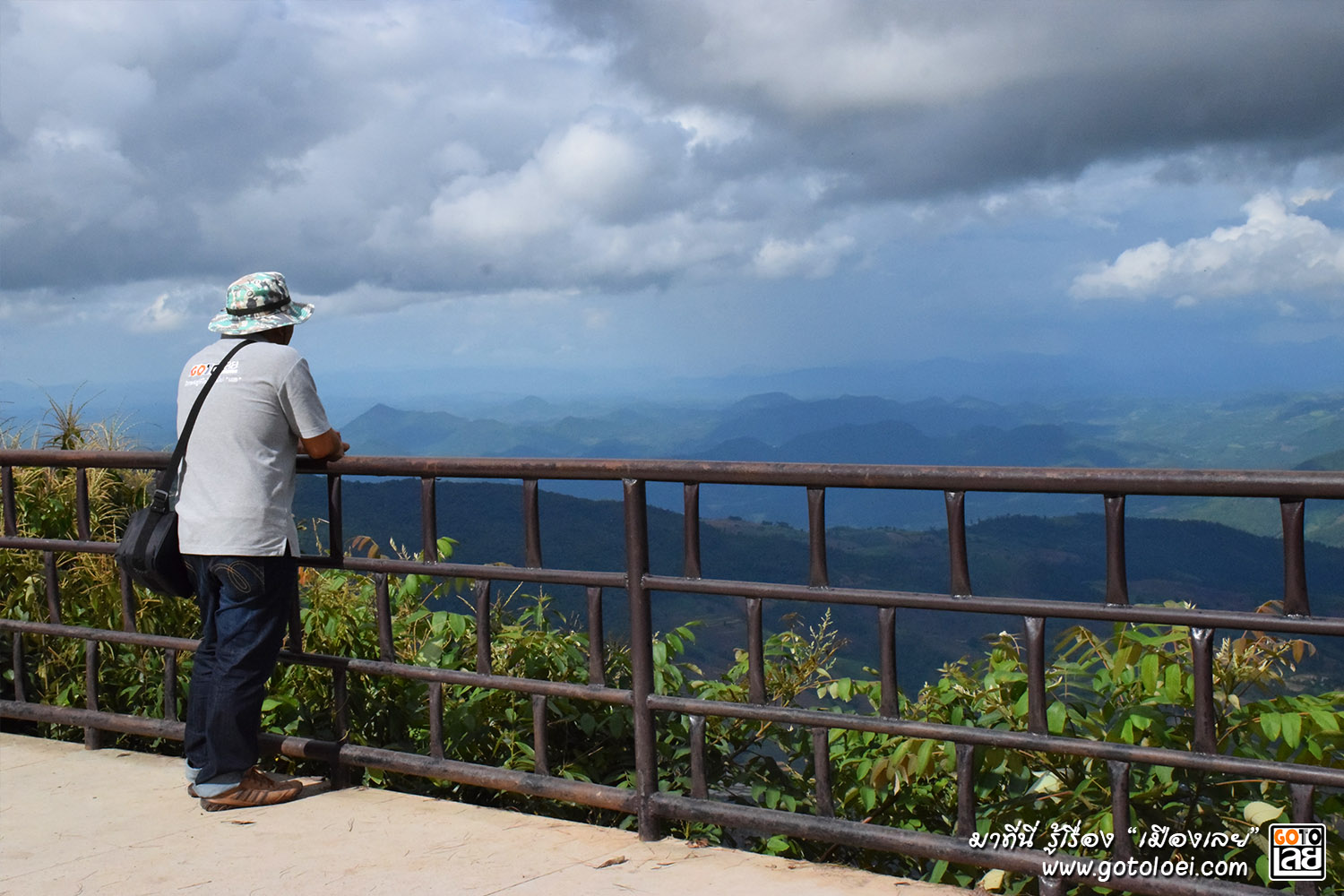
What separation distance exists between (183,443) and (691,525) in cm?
176

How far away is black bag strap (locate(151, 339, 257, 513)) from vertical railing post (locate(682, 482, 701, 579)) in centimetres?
160

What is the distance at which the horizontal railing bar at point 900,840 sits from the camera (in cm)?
272

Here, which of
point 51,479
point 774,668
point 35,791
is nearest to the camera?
point 35,791

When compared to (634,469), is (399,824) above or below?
below

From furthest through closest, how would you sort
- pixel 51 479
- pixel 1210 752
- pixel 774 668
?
1. pixel 51 479
2. pixel 774 668
3. pixel 1210 752

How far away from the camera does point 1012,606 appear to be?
2926mm

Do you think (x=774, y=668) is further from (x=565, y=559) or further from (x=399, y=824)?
(x=399, y=824)

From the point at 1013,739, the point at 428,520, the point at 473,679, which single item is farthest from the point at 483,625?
the point at 1013,739

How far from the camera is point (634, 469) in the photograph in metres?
3.43

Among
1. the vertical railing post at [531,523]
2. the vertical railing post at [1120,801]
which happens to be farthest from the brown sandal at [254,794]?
→ the vertical railing post at [1120,801]

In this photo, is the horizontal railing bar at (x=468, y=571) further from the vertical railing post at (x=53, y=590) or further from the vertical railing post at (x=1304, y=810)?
the vertical railing post at (x=1304, y=810)

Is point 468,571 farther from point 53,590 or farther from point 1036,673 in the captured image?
point 53,590

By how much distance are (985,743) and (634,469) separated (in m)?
1.25

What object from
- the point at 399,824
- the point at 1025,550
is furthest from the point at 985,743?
the point at 1025,550
